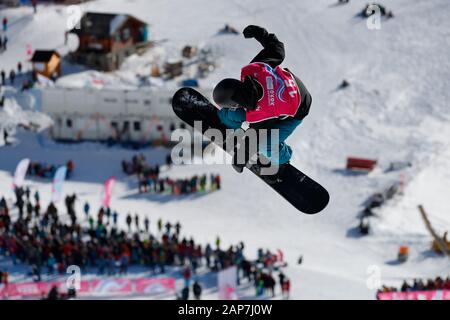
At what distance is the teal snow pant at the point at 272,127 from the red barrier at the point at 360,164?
90.4ft

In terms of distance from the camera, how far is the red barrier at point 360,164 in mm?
37459

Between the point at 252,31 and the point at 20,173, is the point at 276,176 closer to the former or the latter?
the point at 252,31

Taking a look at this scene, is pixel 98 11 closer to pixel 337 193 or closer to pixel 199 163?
pixel 199 163

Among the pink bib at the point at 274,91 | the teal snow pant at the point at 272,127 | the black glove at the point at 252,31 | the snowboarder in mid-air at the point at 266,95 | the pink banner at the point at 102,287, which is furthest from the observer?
the pink banner at the point at 102,287

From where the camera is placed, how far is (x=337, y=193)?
1412 inches

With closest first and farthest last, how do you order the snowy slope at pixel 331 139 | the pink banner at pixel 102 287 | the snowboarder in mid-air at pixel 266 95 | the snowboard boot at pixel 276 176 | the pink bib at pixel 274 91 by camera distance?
the snowboarder in mid-air at pixel 266 95 → the pink bib at pixel 274 91 → the snowboard boot at pixel 276 176 → the pink banner at pixel 102 287 → the snowy slope at pixel 331 139

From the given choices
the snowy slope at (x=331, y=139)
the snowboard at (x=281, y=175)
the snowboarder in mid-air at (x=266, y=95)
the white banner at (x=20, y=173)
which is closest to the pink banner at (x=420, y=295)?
the snowy slope at (x=331, y=139)

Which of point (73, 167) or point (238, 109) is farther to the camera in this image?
point (73, 167)

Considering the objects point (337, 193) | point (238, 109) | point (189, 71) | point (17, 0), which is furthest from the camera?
point (17, 0)

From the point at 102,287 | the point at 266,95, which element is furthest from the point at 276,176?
the point at 102,287

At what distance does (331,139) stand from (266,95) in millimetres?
30586

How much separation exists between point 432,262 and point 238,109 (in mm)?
21898

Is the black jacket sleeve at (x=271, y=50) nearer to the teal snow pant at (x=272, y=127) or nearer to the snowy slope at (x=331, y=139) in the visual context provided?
the teal snow pant at (x=272, y=127)
